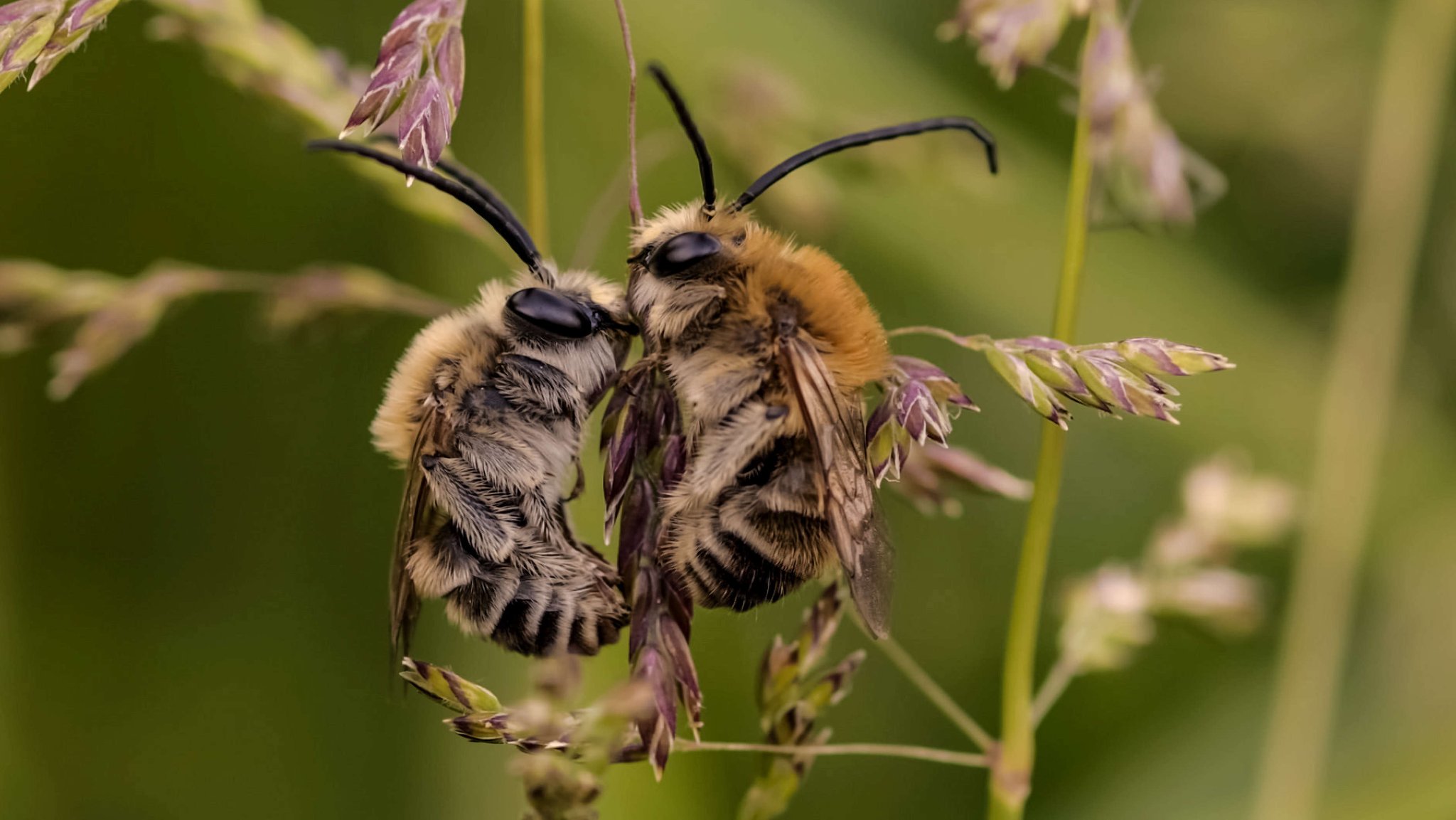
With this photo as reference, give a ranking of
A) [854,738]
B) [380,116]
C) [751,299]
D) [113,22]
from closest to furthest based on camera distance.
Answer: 1. [380,116]
2. [751,299]
3. [113,22]
4. [854,738]

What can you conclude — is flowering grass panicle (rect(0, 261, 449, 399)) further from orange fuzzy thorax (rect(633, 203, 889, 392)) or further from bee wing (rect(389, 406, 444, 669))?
orange fuzzy thorax (rect(633, 203, 889, 392))

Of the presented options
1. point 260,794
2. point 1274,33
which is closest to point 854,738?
point 260,794

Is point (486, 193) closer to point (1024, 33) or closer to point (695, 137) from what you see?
point (695, 137)

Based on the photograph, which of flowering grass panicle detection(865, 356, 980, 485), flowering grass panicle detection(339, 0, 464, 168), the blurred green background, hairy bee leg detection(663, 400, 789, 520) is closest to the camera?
flowering grass panicle detection(339, 0, 464, 168)

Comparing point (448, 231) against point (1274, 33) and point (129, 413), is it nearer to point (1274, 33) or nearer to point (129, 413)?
point (129, 413)

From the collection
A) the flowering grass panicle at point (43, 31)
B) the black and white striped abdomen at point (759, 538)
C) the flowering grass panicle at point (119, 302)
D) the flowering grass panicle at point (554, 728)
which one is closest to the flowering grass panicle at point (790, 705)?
the black and white striped abdomen at point (759, 538)

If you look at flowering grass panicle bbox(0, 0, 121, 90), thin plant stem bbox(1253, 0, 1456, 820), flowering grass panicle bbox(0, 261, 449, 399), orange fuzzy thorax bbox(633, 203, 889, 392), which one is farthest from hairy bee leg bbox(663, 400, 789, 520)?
thin plant stem bbox(1253, 0, 1456, 820)
